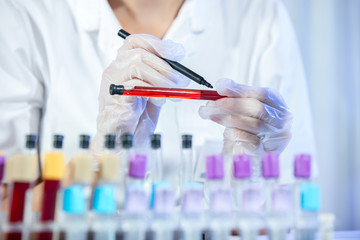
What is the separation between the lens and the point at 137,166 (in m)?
0.59

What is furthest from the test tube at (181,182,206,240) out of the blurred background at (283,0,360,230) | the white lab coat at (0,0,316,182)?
the blurred background at (283,0,360,230)

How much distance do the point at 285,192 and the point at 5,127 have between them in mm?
766

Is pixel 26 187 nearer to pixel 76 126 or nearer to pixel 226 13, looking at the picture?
pixel 76 126

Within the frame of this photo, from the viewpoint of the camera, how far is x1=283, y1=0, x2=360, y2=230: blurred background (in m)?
1.61

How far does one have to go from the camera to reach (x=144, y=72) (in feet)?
3.26

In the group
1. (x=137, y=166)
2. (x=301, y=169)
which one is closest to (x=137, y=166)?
(x=137, y=166)

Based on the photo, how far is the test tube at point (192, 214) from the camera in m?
0.54

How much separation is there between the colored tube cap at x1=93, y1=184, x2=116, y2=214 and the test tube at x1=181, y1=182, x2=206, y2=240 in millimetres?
89

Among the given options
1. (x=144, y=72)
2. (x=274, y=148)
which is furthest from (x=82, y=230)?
(x=274, y=148)

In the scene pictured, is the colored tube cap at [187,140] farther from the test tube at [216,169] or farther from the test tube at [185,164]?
the test tube at [216,169]

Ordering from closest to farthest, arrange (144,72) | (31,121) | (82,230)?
1. (82,230)
2. (144,72)
3. (31,121)

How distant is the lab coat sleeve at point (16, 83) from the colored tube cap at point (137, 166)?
578mm

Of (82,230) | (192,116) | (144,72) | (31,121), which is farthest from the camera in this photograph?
(192,116)

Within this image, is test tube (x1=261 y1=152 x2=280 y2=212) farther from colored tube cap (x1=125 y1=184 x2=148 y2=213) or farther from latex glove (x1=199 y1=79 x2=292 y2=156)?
latex glove (x1=199 y1=79 x2=292 y2=156)
